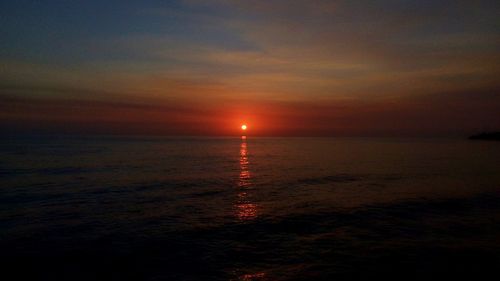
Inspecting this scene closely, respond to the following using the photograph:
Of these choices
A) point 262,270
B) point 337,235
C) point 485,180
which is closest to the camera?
point 262,270

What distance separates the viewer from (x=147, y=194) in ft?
98.7

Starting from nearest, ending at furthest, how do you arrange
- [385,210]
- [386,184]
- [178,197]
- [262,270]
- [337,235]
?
[262,270]
[337,235]
[385,210]
[178,197]
[386,184]

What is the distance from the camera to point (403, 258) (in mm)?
14625

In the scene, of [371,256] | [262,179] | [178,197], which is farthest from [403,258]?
[262,179]

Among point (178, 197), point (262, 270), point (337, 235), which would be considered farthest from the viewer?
point (178, 197)

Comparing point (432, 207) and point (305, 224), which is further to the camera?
point (432, 207)

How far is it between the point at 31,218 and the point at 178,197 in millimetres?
10604

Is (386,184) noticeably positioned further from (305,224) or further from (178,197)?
→ (178,197)

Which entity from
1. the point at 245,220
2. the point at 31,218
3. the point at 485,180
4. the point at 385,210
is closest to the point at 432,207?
the point at 385,210

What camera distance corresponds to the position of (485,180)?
126ft

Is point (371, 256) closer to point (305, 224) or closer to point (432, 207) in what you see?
point (305, 224)

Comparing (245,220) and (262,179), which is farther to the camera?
(262,179)

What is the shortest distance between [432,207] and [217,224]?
16.0 metres

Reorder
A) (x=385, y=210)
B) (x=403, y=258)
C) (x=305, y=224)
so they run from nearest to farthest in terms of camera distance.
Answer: (x=403, y=258) → (x=305, y=224) → (x=385, y=210)
